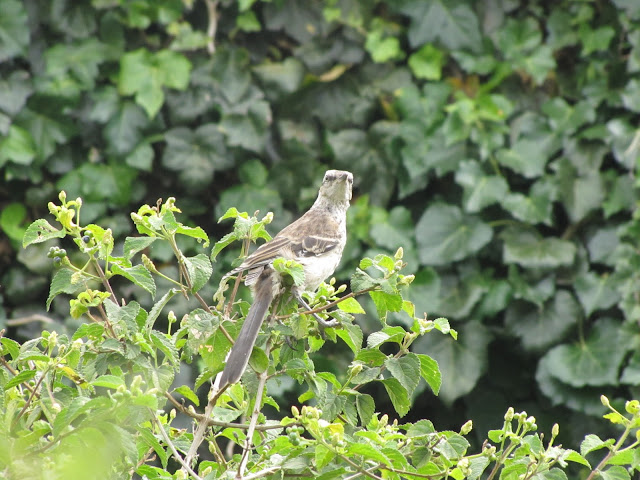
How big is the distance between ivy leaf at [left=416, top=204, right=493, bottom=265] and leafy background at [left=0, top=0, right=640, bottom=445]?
13 mm

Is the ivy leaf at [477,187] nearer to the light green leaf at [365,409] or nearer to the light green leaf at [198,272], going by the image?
the light green leaf at [365,409]

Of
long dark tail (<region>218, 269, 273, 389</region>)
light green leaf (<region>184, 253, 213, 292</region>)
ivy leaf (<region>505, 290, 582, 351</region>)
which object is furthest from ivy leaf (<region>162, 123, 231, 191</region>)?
light green leaf (<region>184, 253, 213, 292</region>)

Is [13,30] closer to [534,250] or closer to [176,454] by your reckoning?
[534,250]

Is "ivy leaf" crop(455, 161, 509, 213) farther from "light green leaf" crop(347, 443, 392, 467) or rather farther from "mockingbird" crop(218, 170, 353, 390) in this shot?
"light green leaf" crop(347, 443, 392, 467)

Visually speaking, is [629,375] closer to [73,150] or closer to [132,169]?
[132,169]

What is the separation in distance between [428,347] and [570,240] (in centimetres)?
106

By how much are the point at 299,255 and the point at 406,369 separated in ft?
3.92

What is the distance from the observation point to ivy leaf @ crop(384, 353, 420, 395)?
2043mm

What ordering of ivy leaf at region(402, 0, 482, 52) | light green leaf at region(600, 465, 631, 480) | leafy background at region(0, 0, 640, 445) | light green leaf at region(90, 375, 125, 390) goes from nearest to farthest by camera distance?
1. light green leaf at region(90, 375, 125, 390)
2. light green leaf at region(600, 465, 631, 480)
3. leafy background at region(0, 0, 640, 445)
4. ivy leaf at region(402, 0, 482, 52)

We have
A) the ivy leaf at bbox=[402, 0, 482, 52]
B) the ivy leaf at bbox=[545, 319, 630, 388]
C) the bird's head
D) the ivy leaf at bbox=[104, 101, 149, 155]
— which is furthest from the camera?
the ivy leaf at bbox=[402, 0, 482, 52]

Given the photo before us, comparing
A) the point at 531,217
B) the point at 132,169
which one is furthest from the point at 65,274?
the point at 531,217

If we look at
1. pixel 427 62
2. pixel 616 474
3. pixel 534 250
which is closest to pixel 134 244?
pixel 616 474

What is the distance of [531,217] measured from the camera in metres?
4.79

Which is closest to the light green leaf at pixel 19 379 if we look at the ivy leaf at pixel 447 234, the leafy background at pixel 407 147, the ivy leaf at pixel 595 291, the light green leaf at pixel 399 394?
the light green leaf at pixel 399 394
